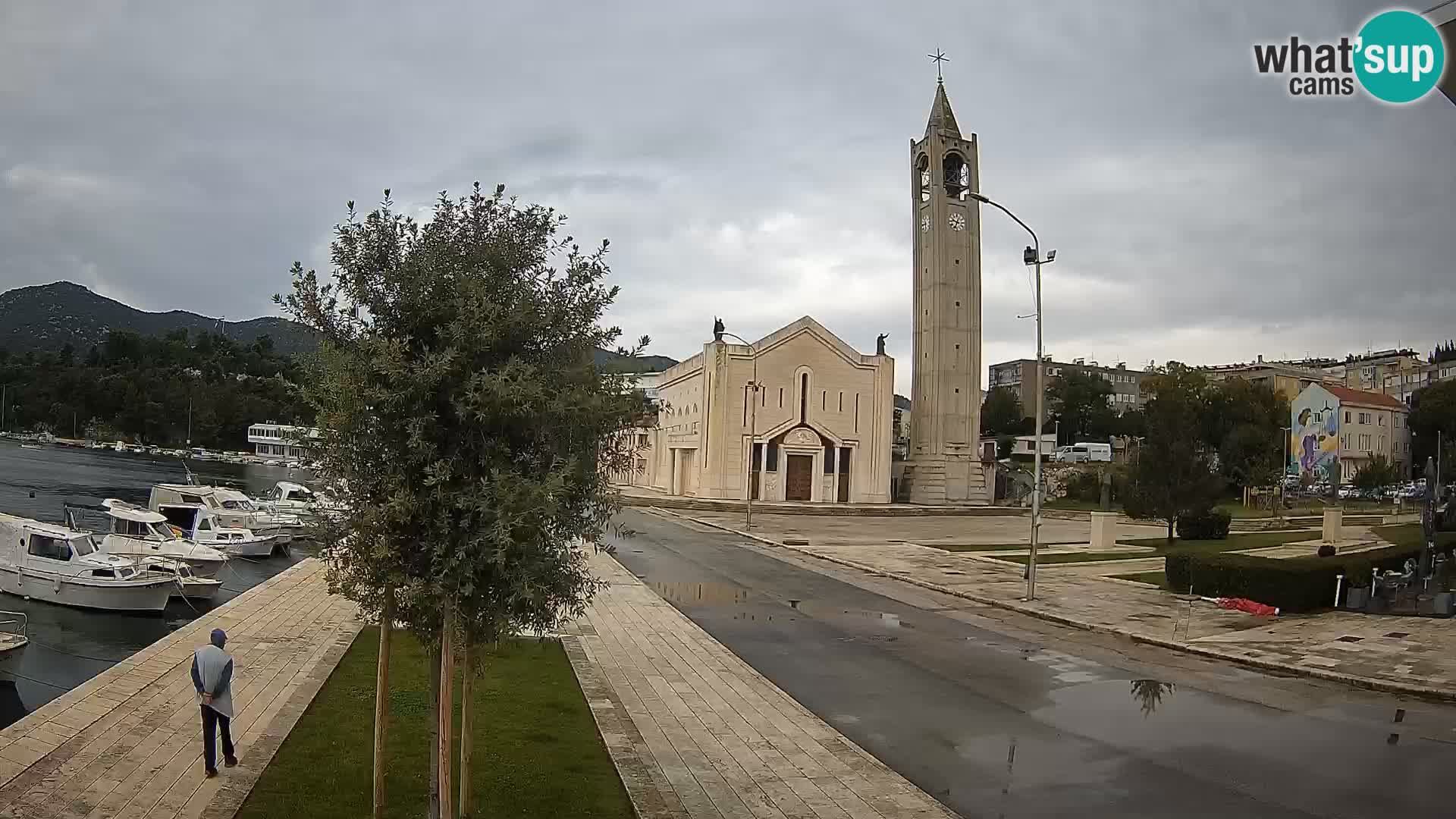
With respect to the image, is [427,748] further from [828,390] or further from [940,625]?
[828,390]

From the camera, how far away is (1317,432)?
56406 mm

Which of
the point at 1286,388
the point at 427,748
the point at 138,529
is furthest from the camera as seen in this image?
the point at 1286,388

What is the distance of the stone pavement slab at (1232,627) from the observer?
1482 cm

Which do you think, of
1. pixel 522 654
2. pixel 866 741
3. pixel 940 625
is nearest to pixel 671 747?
pixel 866 741

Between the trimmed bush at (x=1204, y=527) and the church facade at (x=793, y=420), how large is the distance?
29336 millimetres

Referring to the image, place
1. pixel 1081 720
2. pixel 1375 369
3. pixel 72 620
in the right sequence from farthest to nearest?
pixel 1375 369
pixel 72 620
pixel 1081 720

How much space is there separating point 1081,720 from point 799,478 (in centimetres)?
5224

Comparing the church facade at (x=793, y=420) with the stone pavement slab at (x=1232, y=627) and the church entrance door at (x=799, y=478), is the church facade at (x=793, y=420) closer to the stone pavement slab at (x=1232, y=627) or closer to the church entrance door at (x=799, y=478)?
the church entrance door at (x=799, y=478)

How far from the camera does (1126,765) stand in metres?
10.2

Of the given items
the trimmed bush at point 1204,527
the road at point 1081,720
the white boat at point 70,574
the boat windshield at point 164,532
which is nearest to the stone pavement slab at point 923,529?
the trimmed bush at point 1204,527

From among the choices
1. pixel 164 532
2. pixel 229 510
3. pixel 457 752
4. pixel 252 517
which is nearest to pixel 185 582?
pixel 164 532

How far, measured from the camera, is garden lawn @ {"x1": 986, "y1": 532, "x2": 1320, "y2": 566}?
32.2 m

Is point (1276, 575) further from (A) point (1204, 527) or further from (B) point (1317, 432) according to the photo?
(B) point (1317, 432)

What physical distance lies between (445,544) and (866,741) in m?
6.72
